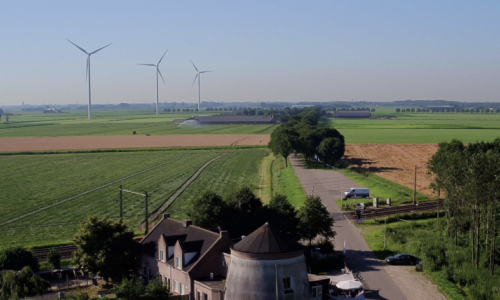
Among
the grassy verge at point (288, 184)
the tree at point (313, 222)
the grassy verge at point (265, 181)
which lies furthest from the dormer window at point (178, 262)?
the grassy verge at point (265, 181)

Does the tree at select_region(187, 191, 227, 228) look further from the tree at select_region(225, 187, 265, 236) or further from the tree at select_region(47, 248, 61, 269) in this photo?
the tree at select_region(47, 248, 61, 269)

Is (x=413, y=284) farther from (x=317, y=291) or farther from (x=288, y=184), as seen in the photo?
(x=288, y=184)

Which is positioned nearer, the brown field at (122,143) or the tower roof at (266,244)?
the tower roof at (266,244)

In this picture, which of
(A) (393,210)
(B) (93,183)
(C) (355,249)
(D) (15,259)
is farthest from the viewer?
(B) (93,183)

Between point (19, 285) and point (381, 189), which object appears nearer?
point (19, 285)

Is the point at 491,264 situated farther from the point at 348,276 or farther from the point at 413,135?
the point at 413,135

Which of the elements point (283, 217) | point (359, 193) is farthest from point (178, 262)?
point (359, 193)


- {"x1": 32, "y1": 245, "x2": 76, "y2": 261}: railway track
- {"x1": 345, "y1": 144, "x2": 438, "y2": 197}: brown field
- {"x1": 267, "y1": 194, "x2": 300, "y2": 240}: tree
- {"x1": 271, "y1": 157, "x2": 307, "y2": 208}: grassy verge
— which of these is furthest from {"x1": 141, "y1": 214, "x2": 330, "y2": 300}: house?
{"x1": 345, "y1": 144, "x2": 438, "y2": 197}: brown field

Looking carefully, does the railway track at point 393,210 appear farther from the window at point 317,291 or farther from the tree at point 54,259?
the tree at point 54,259
